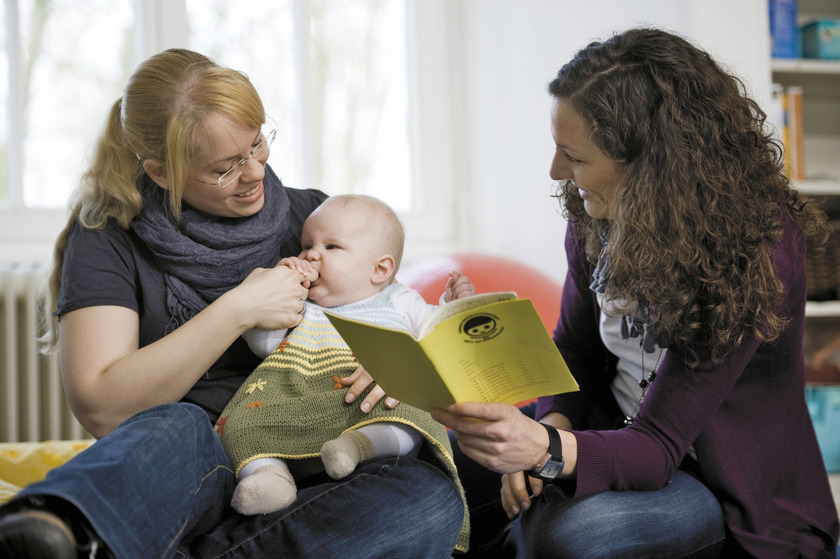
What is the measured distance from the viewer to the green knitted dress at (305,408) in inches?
47.3

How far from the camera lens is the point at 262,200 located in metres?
1.40

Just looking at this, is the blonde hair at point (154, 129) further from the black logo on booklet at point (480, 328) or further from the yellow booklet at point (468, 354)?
the black logo on booklet at point (480, 328)

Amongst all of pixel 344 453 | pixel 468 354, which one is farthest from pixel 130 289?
pixel 468 354

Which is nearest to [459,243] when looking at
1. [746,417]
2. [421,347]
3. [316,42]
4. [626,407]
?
[316,42]

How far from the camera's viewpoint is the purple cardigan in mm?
1171

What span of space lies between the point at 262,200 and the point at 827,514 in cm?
112

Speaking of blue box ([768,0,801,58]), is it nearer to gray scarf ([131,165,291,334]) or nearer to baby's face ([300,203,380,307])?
baby's face ([300,203,380,307])

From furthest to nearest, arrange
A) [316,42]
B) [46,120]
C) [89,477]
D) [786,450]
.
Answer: [316,42]
[46,120]
[786,450]
[89,477]

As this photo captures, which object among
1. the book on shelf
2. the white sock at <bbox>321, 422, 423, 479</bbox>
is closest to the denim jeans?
the white sock at <bbox>321, 422, 423, 479</bbox>

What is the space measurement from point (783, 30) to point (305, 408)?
6.95ft

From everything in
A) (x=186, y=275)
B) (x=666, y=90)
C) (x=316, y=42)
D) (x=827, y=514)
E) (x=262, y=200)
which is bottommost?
(x=827, y=514)

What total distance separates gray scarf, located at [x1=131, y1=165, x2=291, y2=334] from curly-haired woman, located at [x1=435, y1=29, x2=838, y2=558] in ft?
1.81

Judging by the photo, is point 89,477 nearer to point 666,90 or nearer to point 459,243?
point 666,90

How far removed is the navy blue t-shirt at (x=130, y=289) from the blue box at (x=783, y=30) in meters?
2.05
